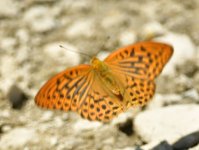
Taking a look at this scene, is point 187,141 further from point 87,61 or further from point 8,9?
point 8,9

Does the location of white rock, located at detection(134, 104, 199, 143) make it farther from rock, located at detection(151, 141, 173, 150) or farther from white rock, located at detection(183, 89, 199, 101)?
white rock, located at detection(183, 89, 199, 101)

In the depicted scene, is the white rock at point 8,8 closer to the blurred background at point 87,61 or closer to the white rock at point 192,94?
the blurred background at point 87,61

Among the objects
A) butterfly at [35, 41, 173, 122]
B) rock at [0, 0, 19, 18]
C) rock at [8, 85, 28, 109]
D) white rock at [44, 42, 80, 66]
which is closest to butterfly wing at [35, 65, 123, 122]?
butterfly at [35, 41, 173, 122]

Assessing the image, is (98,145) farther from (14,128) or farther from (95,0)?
(95,0)

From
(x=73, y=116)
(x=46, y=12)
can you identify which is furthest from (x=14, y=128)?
(x=46, y=12)

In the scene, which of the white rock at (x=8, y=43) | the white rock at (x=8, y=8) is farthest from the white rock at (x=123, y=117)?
the white rock at (x=8, y=8)
